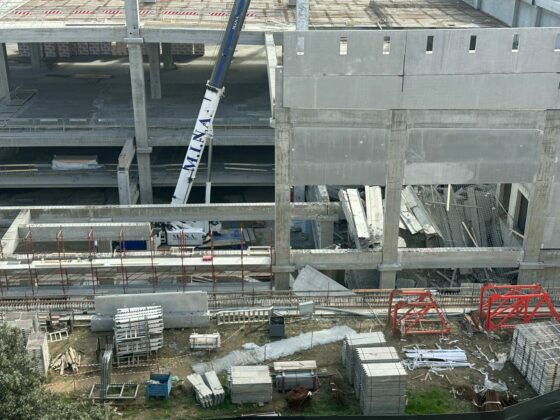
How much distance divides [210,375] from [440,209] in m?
19.9

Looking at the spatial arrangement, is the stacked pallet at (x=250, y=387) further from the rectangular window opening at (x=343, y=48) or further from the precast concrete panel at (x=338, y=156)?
the rectangular window opening at (x=343, y=48)

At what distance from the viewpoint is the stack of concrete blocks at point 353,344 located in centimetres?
2306

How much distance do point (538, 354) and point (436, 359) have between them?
3465 millimetres

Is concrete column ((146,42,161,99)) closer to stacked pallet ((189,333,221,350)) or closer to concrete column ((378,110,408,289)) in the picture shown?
concrete column ((378,110,408,289))

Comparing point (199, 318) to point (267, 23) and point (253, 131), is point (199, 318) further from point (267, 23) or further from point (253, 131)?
point (267, 23)

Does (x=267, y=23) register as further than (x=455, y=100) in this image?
Yes

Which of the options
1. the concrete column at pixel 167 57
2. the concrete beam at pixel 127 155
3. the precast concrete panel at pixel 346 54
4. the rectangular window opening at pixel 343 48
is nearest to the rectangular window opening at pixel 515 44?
the precast concrete panel at pixel 346 54

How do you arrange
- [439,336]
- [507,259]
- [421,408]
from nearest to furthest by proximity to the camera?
[421,408], [439,336], [507,259]

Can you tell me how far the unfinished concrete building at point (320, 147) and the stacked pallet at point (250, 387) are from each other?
9344 mm

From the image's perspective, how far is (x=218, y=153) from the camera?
55062mm

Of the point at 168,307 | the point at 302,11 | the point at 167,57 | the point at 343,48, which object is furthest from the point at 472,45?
the point at 167,57

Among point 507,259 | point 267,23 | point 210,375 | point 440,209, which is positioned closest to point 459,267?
point 507,259

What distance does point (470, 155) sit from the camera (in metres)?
28.9

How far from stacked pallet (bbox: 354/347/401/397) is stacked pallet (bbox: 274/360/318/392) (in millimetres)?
1364
